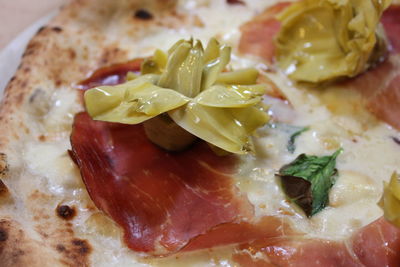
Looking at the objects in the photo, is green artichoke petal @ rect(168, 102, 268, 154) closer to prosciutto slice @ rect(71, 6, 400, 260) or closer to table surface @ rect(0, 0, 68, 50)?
prosciutto slice @ rect(71, 6, 400, 260)

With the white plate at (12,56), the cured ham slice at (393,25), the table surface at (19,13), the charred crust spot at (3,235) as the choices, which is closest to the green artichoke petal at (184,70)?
the charred crust spot at (3,235)

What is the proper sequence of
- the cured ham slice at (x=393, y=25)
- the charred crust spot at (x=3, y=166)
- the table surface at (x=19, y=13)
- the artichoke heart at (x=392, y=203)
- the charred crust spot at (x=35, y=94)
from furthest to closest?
the table surface at (x=19, y=13), the cured ham slice at (x=393, y=25), the charred crust spot at (x=35, y=94), the charred crust spot at (x=3, y=166), the artichoke heart at (x=392, y=203)

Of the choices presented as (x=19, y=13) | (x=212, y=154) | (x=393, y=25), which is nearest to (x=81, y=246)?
(x=212, y=154)

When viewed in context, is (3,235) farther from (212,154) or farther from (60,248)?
(212,154)

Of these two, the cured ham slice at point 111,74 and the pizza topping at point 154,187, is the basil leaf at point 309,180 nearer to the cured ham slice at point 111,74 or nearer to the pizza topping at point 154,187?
the pizza topping at point 154,187

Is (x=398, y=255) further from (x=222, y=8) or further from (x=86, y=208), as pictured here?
(x=222, y=8)

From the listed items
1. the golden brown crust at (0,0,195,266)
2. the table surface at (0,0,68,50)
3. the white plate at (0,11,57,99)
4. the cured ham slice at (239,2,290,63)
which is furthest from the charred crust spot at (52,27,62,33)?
the cured ham slice at (239,2,290,63)

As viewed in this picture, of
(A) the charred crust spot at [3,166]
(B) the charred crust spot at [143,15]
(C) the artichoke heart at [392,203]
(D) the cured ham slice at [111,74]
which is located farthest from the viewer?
(B) the charred crust spot at [143,15]
